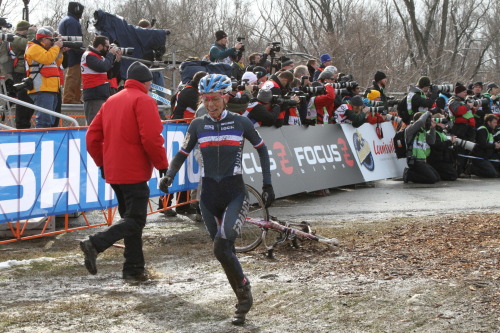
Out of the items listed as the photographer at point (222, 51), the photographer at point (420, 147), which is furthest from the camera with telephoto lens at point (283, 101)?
the photographer at point (420, 147)

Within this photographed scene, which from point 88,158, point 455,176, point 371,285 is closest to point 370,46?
point 455,176

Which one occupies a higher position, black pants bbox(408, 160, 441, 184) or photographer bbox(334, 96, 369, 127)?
photographer bbox(334, 96, 369, 127)

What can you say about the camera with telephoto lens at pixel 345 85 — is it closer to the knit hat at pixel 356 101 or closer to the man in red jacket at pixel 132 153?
the knit hat at pixel 356 101

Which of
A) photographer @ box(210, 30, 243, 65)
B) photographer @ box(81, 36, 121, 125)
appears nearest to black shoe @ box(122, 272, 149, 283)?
photographer @ box(81, 36, 121, 125)

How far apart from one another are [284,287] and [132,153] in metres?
2.04

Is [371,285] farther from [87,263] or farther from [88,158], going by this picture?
[88,158]

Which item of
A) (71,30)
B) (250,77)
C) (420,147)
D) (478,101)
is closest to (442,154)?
(420,147)

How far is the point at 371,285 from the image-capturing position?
25.2ft

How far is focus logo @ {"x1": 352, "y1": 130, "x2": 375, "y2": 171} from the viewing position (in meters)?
17.2

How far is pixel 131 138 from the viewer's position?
8.24 meters

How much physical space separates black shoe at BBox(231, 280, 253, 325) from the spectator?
852 centimetres

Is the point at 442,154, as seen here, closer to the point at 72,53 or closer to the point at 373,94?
the point at 373,94

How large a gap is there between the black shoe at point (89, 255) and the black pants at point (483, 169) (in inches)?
546

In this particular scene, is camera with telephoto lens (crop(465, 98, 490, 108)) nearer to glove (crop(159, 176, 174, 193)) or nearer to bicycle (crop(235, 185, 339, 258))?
bicycle (crop(235, 185, 339, 258))
